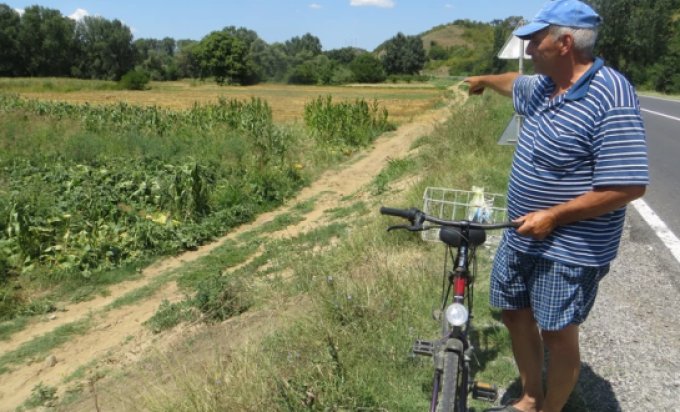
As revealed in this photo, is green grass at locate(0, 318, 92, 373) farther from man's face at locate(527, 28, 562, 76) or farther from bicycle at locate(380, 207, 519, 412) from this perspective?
man's face at locate(527, 28, 562, 76)

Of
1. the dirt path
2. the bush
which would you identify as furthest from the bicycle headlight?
the bush

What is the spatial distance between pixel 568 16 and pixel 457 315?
1.25m

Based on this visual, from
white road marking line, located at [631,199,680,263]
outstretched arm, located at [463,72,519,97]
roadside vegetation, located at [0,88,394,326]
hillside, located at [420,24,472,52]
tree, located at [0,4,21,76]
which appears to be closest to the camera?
outstretched arm, located at [463,72,519,97]

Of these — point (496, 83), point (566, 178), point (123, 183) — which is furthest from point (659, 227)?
point (123, 183)

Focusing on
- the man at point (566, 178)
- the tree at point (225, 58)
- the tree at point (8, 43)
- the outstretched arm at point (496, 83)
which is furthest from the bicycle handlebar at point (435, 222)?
the tree at point (8, 43)

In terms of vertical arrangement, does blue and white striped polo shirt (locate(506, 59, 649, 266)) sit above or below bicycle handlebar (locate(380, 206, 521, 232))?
above

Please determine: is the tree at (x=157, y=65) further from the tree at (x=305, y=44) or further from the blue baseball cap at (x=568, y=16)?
the blue baseball cap at (x=568, y=16)

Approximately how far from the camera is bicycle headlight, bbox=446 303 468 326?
2117 millimetres

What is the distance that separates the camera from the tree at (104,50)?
3248 inches

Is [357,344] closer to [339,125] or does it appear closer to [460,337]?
[460,337]

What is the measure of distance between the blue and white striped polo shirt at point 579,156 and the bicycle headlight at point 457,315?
487mm

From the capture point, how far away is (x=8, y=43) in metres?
74.2

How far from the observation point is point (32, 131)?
47.3ft

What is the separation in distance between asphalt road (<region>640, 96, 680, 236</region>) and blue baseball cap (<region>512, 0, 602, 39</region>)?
186 inches
